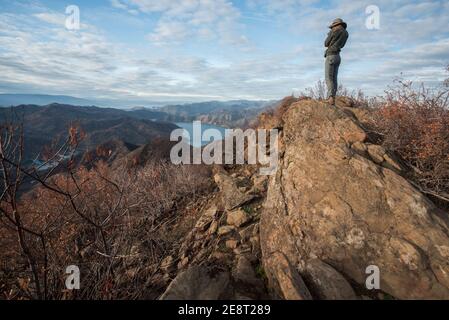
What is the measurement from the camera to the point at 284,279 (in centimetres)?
443

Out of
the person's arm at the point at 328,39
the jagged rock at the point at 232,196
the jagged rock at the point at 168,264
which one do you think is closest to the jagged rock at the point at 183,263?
the jagged rock at the point at 168,264

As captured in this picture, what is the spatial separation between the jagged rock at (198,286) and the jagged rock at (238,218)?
218 cm

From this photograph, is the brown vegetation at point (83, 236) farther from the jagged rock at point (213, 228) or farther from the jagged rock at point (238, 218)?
the jagged rock at point (238, 218)

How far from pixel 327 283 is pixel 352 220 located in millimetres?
1286

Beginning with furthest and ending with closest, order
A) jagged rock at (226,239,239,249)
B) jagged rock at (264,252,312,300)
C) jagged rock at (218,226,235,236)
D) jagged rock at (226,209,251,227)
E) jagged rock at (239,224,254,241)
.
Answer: jagged rock at (226,209,251,227) → jagged rock at (218,226,235,236) → jagged rock at (239,224,254,241) → jagged rock at (226,239,239,249) → jagged rock at (264,252,312,300)

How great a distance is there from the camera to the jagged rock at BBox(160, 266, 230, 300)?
14.4 feet

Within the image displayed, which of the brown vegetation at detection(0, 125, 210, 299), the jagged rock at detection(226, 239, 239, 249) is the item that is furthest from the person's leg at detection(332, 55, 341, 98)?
the brown vegetation at detection(0, 125, 210, 299)

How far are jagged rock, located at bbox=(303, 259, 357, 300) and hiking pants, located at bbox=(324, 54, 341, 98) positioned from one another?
5.84 meters

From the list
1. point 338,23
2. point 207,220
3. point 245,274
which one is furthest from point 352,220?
point 338,23

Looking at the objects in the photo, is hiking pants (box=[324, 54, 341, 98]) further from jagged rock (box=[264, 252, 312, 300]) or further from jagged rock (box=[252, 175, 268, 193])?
jagged rock (box=[264, 252, 312, 300])

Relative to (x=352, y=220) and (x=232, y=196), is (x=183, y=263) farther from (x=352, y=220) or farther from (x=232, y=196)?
(x=352, y=220)

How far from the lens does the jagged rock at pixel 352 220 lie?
4.54 metres

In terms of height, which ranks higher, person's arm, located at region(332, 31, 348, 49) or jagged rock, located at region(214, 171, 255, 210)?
person's arm, located at region(332, 31, 348, 49)

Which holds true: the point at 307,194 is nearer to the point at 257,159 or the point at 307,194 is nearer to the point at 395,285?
the point at 395,285
